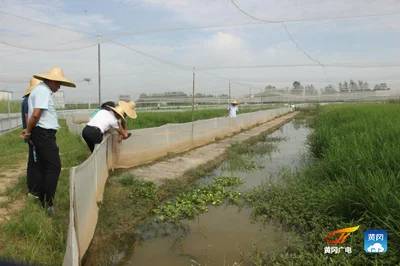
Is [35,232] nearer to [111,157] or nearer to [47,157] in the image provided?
[47,157]

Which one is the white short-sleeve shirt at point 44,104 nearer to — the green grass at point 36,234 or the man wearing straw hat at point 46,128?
the man wearing straw hat at point 46,128

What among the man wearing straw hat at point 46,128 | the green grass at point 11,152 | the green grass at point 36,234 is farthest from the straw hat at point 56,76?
the green grass at point 11,152

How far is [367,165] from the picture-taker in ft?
17.0

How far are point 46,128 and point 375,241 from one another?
11.6ft

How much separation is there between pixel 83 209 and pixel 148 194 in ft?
7.39

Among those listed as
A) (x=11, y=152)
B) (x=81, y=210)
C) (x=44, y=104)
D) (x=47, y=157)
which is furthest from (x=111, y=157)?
(x=81, y=210)

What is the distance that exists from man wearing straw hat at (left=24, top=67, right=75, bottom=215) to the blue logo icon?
3.22 m

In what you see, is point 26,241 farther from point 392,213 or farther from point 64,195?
point 392,213

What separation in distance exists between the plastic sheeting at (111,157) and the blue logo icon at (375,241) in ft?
7.76

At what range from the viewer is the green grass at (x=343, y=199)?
371cm

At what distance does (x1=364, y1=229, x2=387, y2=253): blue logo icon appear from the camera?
3510 millimetres

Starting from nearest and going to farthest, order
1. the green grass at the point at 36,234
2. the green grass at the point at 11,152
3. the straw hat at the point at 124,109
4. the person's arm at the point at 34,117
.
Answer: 1. the green grass at the point at 36,234
2. the person's arm at the point at 34,117
3. the straw hat at the point at 124,109
4. the green grass at the point at 11,152

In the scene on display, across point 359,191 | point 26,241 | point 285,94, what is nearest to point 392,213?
point 359,191

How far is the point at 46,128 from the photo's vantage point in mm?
4840
